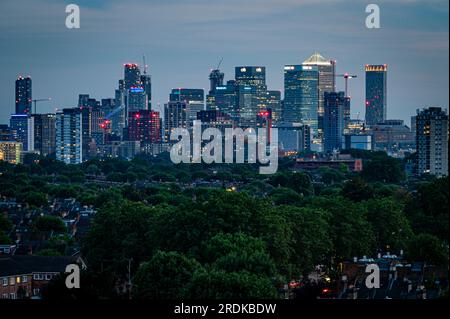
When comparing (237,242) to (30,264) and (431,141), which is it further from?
(431,141)

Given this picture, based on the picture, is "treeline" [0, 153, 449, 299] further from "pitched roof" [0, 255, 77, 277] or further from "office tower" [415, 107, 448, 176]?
"office tower" [415, 107, 448, 176]

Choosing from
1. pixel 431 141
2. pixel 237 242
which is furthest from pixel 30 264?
pixel 431 141

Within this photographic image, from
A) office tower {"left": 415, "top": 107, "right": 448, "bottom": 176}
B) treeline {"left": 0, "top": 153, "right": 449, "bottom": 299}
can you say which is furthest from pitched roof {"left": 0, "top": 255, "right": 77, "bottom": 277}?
office tower {"left": 415, "top": 107, "right": 448, "bottom": 176}

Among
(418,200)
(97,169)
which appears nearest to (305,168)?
(97,169)

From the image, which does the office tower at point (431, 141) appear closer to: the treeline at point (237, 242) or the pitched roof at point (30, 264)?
the treeline at point (237, 242)

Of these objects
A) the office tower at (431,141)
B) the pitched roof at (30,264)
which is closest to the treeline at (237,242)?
the pitched roof at (30,264)

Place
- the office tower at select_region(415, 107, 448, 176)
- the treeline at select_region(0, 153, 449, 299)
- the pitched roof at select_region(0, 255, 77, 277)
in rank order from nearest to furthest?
the treeline at select_region(0, 153, 449, 299)
the pitched roof at select_region(0, 255, 77, 277)
the office tower at select_region(415, 107, 448, 176)

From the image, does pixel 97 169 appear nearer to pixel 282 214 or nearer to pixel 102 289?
pixel 282 214

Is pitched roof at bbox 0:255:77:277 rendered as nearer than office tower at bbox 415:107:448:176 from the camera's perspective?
Yes
